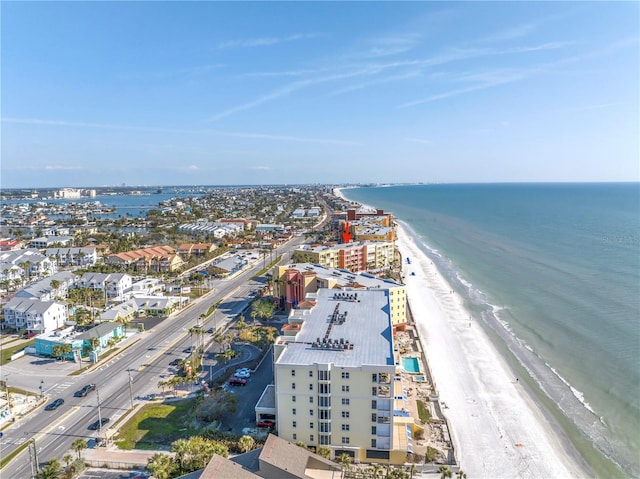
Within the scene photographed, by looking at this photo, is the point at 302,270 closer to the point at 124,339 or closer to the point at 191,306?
the point at 191,306

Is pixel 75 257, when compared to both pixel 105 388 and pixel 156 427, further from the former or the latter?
pixel 156 427

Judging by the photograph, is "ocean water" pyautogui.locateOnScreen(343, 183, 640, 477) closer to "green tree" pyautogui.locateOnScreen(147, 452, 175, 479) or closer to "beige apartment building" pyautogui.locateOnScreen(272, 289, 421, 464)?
"beige apartment building" pyautogui.locateOnScreen(272, 289, 421, 464)

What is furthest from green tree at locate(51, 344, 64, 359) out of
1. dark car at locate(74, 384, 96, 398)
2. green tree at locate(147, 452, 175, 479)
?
green tree at locate(147, 452, 175, 479)

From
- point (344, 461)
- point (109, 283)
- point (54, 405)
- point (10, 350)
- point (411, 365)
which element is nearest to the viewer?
point (344, 461)

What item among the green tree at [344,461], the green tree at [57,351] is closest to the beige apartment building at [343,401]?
the green tree at [344,461]

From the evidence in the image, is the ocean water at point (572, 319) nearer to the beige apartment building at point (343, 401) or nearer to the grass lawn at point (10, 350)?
the beige apartment building at point (343, 401)

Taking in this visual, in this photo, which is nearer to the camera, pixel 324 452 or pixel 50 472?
pixel 50 472

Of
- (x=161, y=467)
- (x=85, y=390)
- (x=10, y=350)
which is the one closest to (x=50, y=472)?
(x=161, y=467)
